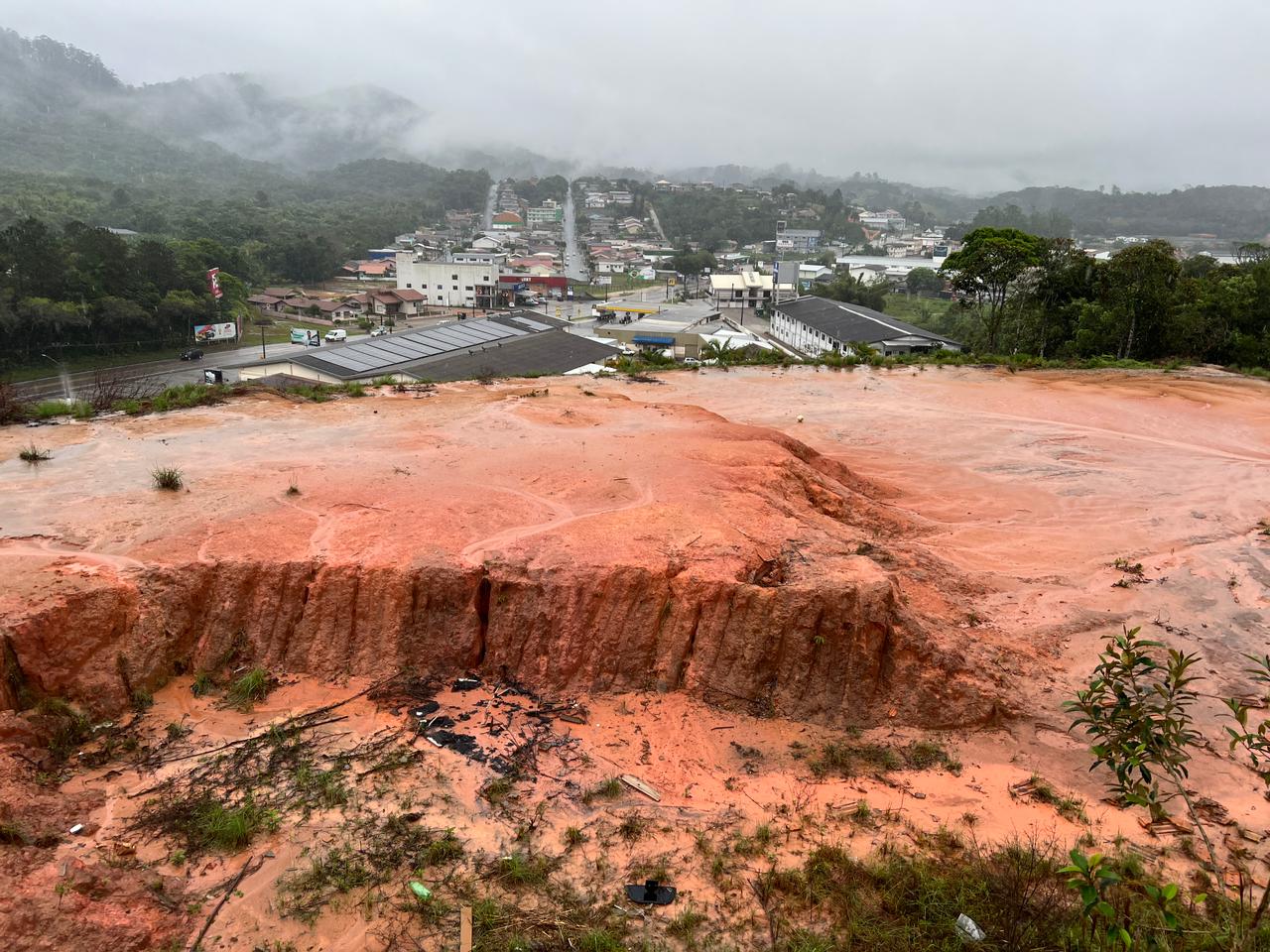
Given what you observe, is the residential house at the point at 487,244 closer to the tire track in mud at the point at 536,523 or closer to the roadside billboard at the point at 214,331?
the roadside billboard at the point at 214,331

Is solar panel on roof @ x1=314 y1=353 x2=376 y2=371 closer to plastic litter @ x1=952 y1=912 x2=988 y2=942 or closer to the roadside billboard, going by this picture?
the roadside billboard

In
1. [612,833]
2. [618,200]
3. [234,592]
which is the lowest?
[612,833]

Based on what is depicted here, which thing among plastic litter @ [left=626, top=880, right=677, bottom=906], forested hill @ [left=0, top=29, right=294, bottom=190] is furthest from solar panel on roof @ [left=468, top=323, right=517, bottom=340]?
forested hill @ [left=0, top=29, right=294, bottom=190]

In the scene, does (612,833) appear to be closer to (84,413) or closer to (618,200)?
(84,413)

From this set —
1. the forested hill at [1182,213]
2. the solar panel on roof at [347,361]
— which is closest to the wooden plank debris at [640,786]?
the solar panel on roof at [347,361]

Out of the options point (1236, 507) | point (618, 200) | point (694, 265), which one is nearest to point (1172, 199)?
point (618, 200)

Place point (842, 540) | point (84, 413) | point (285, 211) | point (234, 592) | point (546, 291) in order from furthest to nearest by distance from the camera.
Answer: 1. point (285, 211)
2. point (546, 291)
3. point (84, 413)
4. point (842, 540)
5. point (234, 592)

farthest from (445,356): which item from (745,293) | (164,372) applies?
(745,293)
